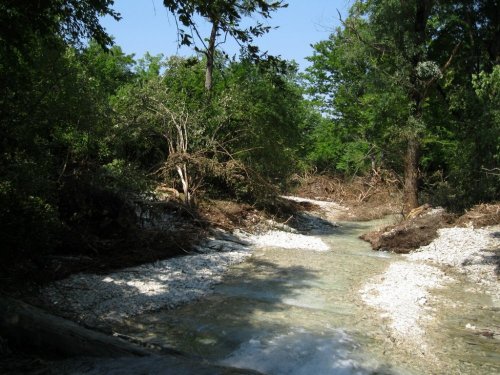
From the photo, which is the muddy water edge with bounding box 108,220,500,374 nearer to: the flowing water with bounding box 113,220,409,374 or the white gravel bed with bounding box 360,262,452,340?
the flowing water with bounding box 113,220,409,374

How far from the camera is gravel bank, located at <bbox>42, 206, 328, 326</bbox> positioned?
7.15 metres

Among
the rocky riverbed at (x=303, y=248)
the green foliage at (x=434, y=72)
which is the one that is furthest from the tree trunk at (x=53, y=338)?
the green foliage at (x=434, y=72)

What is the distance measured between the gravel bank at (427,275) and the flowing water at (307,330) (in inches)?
Answer: 9.8

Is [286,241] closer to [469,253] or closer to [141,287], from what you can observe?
[469,253]

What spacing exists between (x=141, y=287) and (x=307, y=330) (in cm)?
318

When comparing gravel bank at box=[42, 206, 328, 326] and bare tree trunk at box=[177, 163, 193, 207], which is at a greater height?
bare tree trunk at box=[177, 163, 193, 207]

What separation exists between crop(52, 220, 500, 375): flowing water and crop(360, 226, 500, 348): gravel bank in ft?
0.82

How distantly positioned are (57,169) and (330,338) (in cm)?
646

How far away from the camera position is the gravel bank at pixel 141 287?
7148mm

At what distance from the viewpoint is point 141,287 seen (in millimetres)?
8438

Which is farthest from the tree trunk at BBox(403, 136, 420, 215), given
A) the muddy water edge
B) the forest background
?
the muddy water edge

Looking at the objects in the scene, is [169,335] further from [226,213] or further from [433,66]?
[433,66]

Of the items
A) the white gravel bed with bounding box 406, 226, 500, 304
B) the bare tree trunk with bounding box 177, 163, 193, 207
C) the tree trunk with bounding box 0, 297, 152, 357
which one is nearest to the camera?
the tree trunk with bounding box 0, 297, 152, 357

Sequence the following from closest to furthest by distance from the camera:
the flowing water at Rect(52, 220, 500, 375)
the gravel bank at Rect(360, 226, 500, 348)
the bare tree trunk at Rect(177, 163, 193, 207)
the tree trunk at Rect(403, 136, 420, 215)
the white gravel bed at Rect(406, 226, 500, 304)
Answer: the flowing water at Rect(52, 220, 500, 375) → the gravel bank at Rect(360, 226, 500, 348) → the white gravel bed at Rect(406, 226, 500, 304) → the bare tree trunk at Rect(177, 163, 193, 207) → the tree trunk at Rect(403, 136, 420, 215)
